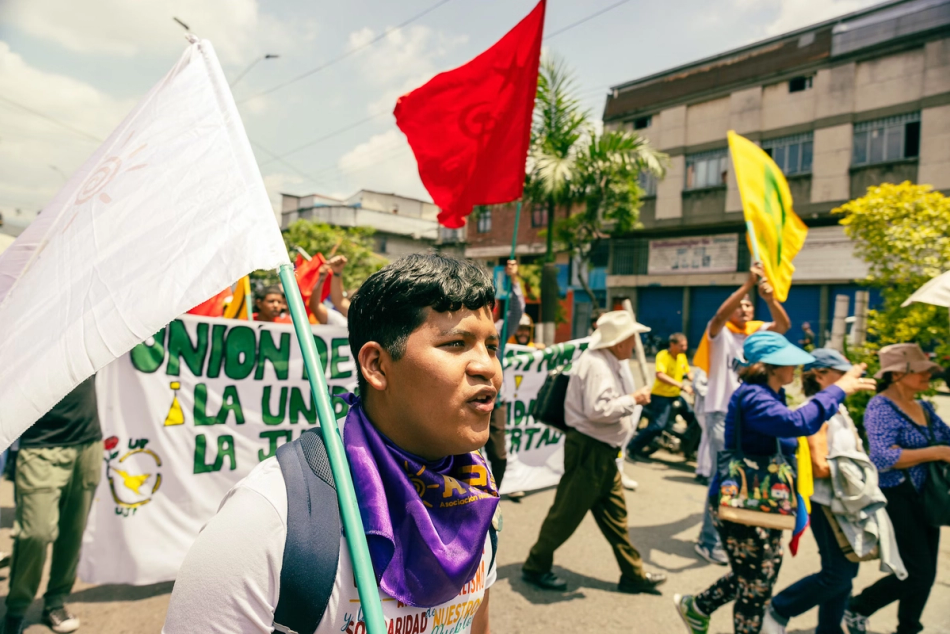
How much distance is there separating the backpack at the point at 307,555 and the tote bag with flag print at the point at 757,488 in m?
2.45

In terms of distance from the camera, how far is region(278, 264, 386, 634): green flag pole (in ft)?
3.23

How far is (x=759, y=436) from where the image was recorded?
301 cm

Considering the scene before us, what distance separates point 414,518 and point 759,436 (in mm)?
2445

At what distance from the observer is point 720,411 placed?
4.81 meters

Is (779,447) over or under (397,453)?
under

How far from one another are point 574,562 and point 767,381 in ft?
6.84

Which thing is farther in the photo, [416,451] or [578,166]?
[578,166]

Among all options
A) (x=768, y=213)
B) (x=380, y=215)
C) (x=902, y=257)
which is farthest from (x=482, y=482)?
(x=380, y=215)

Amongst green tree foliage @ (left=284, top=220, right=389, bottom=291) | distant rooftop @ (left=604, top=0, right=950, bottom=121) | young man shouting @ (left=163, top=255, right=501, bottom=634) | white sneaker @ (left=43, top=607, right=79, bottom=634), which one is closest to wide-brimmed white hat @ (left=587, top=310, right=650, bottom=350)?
young man shouting @ (left=163, top=255, right=501, bottom=634)

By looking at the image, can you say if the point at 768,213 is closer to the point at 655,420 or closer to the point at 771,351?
the point at 771,351

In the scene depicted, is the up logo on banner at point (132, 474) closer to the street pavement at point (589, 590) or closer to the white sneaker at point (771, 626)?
the street pavement at point (589, 590)

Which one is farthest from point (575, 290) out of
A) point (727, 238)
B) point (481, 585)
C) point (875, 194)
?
point (481, 585)

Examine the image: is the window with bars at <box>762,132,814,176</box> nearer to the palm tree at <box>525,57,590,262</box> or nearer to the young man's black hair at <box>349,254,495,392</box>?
the palm tree at <box>525,57,590,262</box>

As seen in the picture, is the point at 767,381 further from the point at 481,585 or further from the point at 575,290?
the point at 575,290
